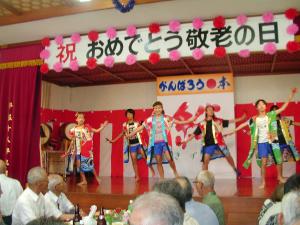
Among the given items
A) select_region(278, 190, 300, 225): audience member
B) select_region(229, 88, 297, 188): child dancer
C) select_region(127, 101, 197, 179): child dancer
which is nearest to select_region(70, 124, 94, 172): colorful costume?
select_region(127, 101, 197, 179): child dancer

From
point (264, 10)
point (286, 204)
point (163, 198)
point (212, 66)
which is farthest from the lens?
point (212, 66)

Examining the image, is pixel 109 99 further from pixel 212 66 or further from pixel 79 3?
pixel 79 3

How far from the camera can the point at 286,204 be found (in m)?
1.73

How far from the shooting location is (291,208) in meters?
1.70

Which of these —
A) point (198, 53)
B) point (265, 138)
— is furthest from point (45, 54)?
point (265, 138)

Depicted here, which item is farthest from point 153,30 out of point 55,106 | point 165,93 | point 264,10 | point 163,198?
point 163,198

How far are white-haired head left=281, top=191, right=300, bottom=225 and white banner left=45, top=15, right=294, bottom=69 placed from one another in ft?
12.6

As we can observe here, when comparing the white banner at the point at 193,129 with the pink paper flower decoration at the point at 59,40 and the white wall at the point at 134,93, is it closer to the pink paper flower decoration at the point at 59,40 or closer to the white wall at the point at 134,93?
the white wall at the point at 134,93

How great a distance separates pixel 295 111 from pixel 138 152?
10.9 ft

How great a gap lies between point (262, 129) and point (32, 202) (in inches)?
155

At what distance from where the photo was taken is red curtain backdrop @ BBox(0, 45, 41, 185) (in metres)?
6.10

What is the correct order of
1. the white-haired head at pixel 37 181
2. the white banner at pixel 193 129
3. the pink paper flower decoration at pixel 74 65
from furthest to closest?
the white banner at pixel 193 129 < the pink paper flower decoration at pixel 74 65 < the white-haired head at pixel 37 181

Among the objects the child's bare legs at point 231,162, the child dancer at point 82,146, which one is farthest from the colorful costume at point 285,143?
the child dancer at point 82,146

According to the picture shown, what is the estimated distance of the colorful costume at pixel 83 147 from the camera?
669 cm
